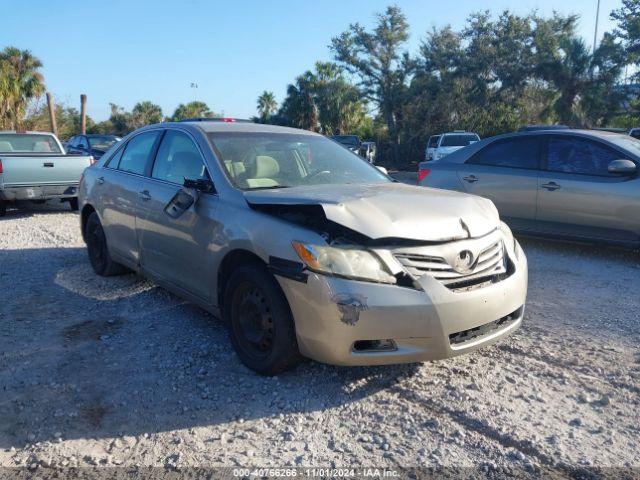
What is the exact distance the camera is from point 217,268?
12.3 feet

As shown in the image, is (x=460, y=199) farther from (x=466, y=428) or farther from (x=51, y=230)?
(x=51, y=230)

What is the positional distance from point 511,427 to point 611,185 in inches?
177

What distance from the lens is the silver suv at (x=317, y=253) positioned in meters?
3.05

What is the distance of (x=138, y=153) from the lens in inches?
204

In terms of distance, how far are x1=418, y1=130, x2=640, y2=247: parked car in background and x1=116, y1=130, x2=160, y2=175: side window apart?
419 cm

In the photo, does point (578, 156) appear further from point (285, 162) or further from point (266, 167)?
point (266, 167)

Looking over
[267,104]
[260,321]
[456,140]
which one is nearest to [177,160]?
[260,321]

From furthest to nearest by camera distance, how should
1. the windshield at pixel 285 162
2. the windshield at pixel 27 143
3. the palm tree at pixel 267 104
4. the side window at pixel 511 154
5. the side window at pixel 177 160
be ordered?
the palm tree at pixel 267 104 < the windshield at pixel 27 143 < the side window at pixel 511 154 < the side window at pixel 177 160 < the windshield at pixel 285 162

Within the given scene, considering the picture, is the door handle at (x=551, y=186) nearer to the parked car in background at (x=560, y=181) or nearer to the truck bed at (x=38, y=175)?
the parked car in background at (x=560, y=181)

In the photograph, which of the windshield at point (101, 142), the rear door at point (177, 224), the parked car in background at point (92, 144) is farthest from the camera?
the windshield at point (101, 142)

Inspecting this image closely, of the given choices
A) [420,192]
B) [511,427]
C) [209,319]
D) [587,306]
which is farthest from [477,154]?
[511,427]

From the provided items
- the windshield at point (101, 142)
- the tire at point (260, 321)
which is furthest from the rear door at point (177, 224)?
the windshield at point (101, 142)

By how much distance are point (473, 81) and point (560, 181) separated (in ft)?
91.5

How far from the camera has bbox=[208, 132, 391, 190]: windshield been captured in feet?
13.4
